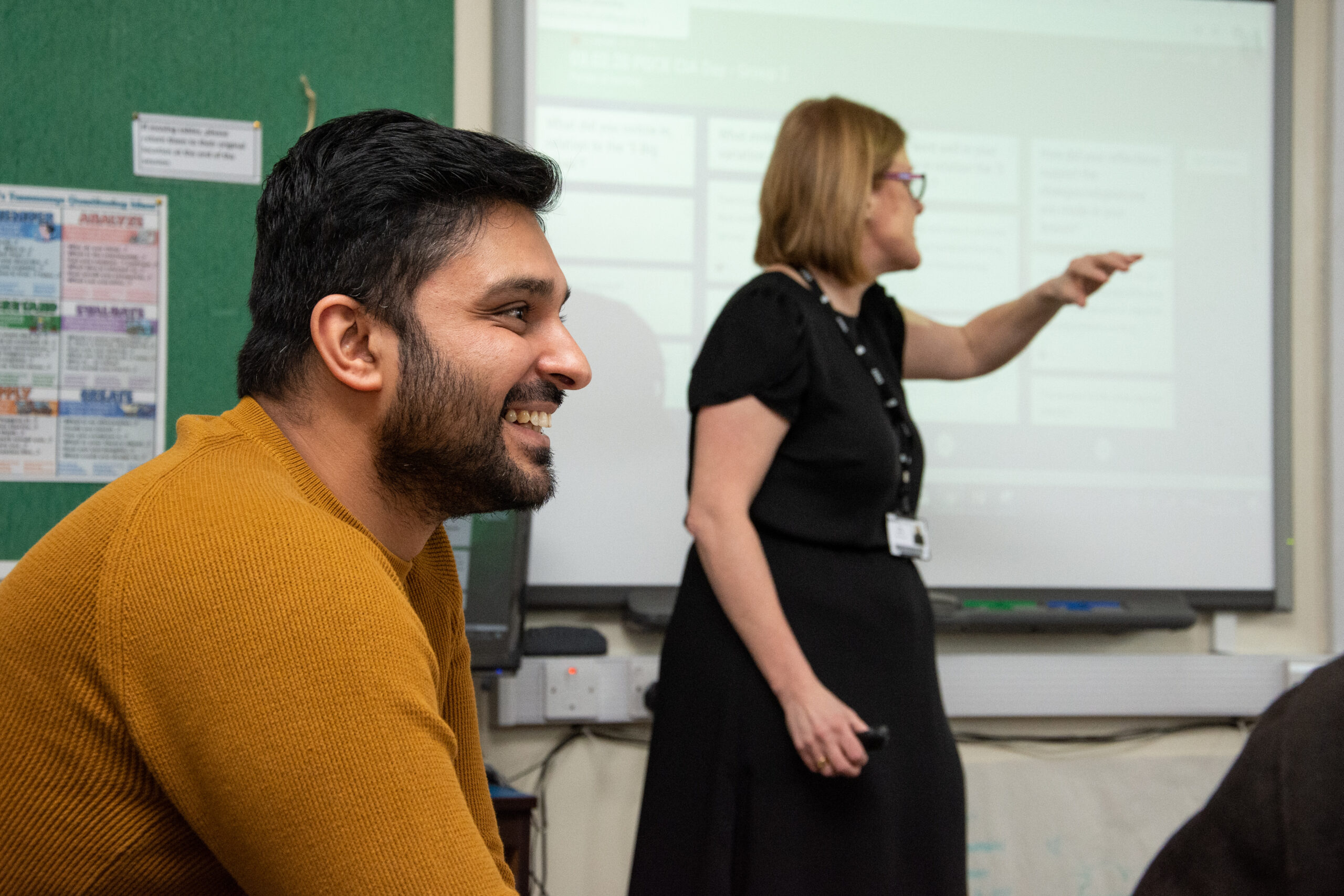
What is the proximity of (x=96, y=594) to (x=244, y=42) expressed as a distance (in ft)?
5.66

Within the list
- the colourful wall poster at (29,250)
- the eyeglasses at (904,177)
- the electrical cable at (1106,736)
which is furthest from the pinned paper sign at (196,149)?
the electrical cable at (1106,736)

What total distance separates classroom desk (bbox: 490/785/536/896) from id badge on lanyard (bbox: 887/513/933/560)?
0.60 meters

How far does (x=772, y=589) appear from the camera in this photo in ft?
4.24

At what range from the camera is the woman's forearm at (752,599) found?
1.27 meters

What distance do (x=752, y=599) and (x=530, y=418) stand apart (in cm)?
59

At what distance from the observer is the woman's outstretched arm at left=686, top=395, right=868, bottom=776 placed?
1239 millimetres

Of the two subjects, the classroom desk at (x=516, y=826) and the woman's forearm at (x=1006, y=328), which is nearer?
A: the classroom desk at (x=516, y=826)

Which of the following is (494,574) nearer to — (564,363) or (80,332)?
(80,332)

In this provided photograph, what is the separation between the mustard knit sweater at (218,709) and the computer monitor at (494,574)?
3.76 ft

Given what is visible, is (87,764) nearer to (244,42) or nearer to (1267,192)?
(244,42)

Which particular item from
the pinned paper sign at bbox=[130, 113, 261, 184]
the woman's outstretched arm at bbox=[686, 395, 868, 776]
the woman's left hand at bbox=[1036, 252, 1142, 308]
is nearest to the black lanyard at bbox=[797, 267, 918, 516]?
the woman's outstretched arm at bbox=[686, 395, 868, 776]

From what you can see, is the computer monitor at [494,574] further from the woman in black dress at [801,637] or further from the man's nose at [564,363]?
the man's nose at [564,363]

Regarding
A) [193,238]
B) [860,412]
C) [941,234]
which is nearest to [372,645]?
[860,412]

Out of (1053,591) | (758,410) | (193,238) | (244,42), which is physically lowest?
(1053,591)
